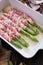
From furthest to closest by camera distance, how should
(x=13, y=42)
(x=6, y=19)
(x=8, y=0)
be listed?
(x=8, y=0), (x=6, y=19), (x=13, y=42)

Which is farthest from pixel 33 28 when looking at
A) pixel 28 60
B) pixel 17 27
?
pixel 28 60

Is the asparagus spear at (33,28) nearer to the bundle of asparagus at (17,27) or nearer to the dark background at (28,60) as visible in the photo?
the bundle of asparagus at (17,27)

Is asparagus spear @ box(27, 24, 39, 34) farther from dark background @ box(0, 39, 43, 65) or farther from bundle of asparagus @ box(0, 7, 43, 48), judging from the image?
dark background @ box(0, 39, 43, 65)

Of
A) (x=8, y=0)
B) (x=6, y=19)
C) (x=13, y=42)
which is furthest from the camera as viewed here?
→ (x=8, y=0)

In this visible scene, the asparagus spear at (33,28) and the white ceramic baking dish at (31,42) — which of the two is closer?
the white ceramic baking dish at (31,42)

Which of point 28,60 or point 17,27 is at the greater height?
point 17,27

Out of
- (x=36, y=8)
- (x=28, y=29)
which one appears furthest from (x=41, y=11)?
(x=28, y=29)

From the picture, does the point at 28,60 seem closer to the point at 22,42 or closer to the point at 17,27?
the point at 22,42

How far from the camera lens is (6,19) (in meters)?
1.31

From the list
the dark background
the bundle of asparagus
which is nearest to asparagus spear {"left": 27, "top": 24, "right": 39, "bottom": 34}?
the bundle of asparagus

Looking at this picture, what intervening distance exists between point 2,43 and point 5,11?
0.25 meters

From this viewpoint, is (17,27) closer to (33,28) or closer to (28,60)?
(33,28)

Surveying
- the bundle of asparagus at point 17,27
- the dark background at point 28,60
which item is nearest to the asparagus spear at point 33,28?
the bundle of asparagus at point 17,27

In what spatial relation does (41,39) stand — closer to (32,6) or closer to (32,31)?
(32,31)
